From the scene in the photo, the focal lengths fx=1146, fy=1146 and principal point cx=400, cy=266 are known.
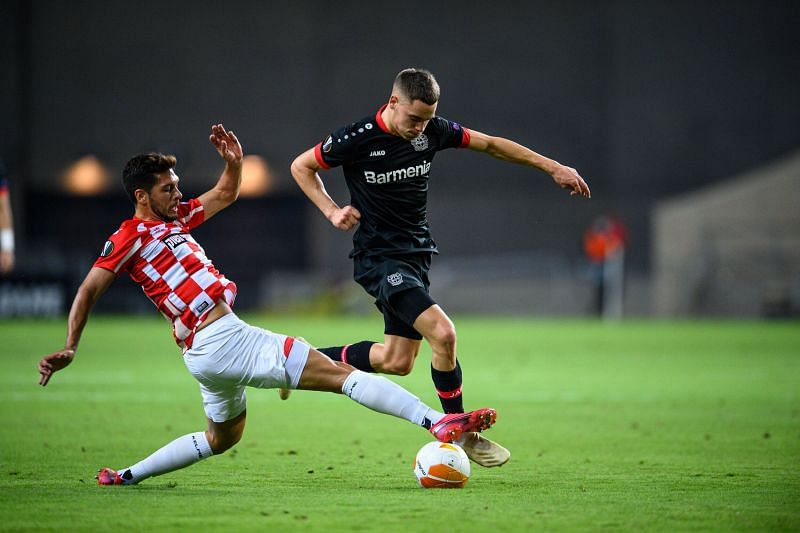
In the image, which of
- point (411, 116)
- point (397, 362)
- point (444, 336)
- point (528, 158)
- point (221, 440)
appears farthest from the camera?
point (397, 362)

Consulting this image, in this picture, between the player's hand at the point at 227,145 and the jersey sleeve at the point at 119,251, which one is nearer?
the jersey sleeve at the point at 119,251

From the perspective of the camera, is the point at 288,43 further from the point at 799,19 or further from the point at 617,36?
the point at 799,19

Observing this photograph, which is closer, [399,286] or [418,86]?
[418,86]

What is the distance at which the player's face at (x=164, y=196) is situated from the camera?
6.02 meters

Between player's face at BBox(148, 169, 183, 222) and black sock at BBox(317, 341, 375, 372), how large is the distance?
1678 millimetres

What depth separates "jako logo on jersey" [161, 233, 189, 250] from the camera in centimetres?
593

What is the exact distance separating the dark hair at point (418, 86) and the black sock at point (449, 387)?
155 cm

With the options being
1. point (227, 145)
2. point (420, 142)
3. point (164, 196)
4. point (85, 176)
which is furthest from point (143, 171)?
point (85, 176)

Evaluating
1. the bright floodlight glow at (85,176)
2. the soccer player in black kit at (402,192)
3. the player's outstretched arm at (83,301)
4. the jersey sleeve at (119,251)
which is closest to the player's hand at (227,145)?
the soccer player in black kit at (402,192)

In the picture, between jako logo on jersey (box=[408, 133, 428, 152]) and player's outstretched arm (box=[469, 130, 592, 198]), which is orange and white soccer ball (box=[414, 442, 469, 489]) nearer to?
player's outstretched arm (box=[469, 130, 592, 198])

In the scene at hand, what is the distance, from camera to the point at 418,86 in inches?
256

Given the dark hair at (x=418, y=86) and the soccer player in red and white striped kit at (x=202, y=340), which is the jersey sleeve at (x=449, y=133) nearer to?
the dark hair at (x=418, y=86)

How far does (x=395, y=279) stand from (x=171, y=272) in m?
1.48

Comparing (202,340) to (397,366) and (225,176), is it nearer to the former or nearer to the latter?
(225,176)
